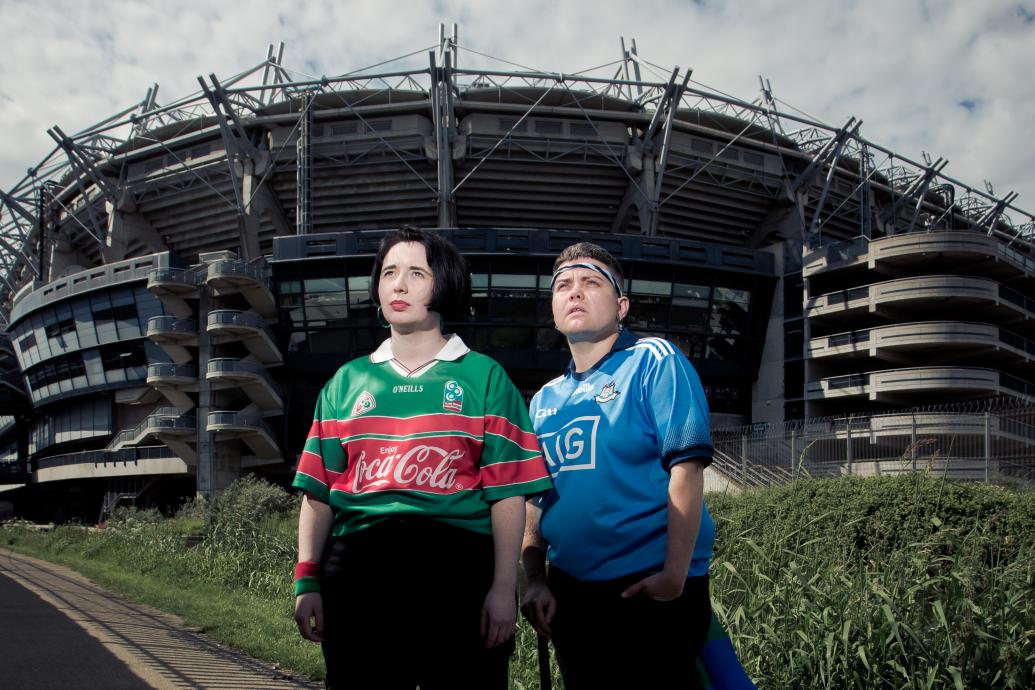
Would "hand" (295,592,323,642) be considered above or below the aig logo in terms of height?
below

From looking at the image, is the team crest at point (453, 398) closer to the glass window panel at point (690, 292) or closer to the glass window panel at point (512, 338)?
the glass window panel at point (512, 338)

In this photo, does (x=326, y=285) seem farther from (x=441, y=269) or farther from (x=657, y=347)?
(x=657, y=347)

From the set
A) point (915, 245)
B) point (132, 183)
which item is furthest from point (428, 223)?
point (915, 245)

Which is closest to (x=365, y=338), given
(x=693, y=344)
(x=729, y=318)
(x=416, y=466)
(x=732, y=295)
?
(x=693, y=344)

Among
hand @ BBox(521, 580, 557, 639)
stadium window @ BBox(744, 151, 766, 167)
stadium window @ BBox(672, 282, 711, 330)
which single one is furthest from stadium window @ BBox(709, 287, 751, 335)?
hand @ BBox(521, 580, 557, 639)

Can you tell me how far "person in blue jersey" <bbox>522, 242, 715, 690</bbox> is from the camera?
105 inches

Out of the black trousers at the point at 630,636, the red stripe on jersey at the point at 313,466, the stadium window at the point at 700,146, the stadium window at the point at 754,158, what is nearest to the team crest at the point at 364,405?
the red stripe on jersey at the point at 313,466

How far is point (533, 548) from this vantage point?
9.98ft

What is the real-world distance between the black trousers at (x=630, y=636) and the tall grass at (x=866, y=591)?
6.51 feet

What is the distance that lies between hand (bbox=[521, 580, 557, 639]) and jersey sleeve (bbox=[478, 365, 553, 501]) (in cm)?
41

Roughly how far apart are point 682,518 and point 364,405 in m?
1.19

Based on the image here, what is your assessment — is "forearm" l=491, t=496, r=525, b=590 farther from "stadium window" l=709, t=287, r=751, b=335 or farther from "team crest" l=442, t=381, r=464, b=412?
"stadium window" l=709, t=287, r=751, b=335

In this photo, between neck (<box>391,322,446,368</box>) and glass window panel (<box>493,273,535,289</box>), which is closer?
neck (<box>391,322,446,368</box>)

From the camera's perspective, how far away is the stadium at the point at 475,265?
34344 mm
